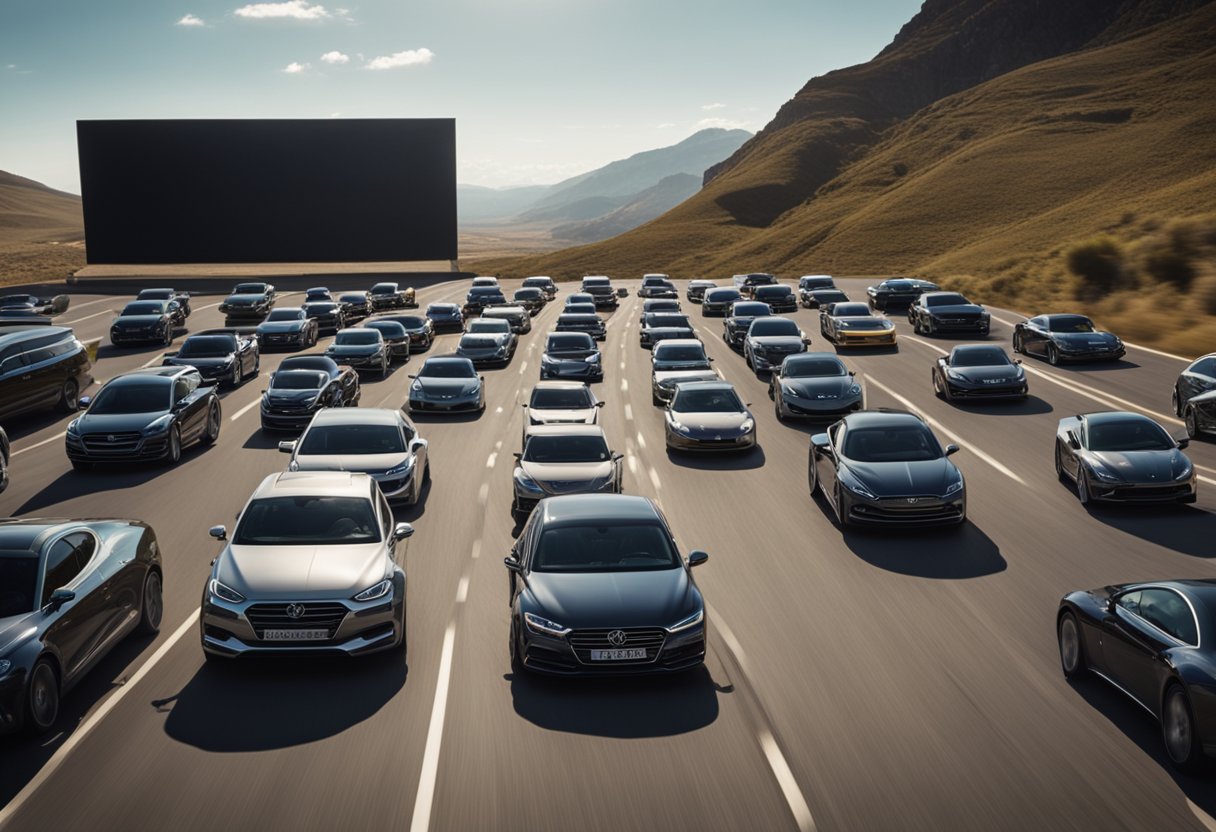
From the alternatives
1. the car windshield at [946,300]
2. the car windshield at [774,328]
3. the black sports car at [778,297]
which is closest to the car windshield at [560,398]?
the car windshield at [774,328]

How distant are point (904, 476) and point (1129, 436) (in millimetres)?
4060

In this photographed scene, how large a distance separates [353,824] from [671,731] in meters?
2.63

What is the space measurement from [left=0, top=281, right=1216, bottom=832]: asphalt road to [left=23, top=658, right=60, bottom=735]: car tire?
16 centimetres

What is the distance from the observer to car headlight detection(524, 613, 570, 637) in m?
9.62

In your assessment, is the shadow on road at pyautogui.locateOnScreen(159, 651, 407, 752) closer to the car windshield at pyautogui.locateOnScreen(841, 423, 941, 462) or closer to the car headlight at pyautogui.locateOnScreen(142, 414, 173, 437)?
the car windshield at pyautogui.locateOnScreen(841, 423, 941, 462)

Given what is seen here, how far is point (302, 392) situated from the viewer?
2464 centimetres

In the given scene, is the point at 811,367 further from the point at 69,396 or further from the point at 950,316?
the point at 69,396

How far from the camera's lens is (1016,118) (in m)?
148

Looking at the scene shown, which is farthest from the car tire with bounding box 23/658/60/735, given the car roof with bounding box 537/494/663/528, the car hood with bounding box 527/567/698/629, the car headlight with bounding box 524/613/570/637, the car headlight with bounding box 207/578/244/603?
the car roof with bounding box 537/494/663/528

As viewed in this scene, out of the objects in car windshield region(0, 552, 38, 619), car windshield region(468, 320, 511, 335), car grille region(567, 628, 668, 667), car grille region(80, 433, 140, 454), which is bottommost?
car windshield region(468, 320, 511, 335)

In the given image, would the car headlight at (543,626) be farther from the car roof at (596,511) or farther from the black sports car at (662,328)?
the black sports car at (662,328)

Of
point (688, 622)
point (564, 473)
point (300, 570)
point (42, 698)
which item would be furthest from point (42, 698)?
point (564, 473)

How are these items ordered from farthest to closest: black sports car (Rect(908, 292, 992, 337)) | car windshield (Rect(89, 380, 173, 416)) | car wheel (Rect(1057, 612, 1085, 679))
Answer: black sports car (Rect(908, 292, 992, 337)) < car windshield (Rect(89, 380, 173, 416)) < car wheel (Rect(1057, 612, 1085, 679))

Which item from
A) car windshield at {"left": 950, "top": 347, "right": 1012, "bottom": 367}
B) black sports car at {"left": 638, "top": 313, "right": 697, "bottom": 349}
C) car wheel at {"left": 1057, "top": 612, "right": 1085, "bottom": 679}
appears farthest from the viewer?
black sports car at {"left": 638, "top": 313, "right": 697, "bottom": 349}
